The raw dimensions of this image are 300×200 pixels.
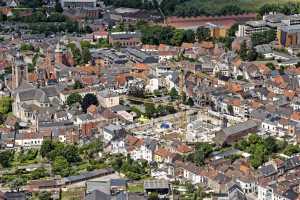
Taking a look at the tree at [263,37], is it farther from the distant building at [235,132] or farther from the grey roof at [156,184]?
the grey roof at [156,184]

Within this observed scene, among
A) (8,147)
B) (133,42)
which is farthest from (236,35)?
(8,147)

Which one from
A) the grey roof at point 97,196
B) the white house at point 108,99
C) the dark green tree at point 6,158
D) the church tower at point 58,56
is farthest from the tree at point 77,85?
the grey roof at point 97,196

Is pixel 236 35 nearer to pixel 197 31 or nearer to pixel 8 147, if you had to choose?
pixel 197 31

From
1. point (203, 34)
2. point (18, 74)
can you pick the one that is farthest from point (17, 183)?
point (203, 34)

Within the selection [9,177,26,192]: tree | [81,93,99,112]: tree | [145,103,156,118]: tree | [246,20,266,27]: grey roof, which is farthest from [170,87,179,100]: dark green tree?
[246,20,266,27]: grey roof

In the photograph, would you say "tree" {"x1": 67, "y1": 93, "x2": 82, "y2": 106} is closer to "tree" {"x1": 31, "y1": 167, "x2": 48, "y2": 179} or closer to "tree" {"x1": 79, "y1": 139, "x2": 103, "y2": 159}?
"tree" {"x1": 79, "y1": 139, "x2": 103, "y2": 159}

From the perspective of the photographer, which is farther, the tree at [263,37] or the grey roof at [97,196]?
the tree at [263,37]
